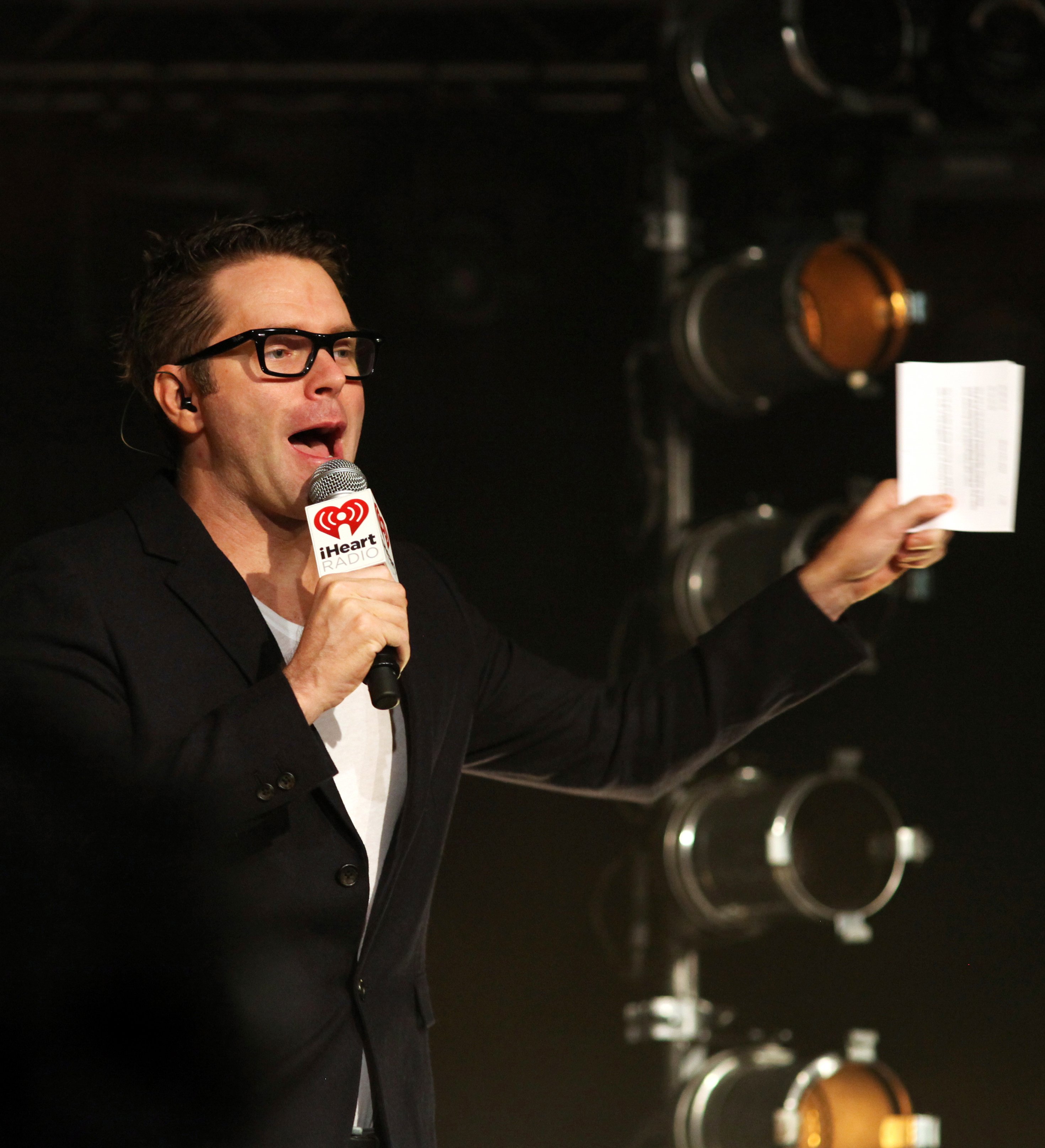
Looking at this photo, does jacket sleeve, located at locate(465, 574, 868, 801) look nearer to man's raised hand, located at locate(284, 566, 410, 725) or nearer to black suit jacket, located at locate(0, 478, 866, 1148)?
black suit jacket, located at locate(0, 478, 866, 1148)

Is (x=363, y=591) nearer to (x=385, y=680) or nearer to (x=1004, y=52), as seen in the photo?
(x=385, y=680)

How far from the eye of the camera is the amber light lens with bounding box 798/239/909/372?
10.1ft

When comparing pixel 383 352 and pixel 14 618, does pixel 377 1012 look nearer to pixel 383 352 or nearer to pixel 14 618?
pixel 14 618

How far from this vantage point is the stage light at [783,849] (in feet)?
10.7

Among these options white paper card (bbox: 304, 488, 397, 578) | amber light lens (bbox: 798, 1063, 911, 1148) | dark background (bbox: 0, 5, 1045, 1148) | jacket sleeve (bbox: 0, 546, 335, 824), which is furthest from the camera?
dark background (bbox: 0, 5, 1045, 1148)

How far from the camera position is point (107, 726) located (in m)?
1.49

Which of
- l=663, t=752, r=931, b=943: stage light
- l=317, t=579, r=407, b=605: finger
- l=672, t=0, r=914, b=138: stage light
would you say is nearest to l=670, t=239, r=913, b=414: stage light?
l=672, t=0, r=914, b=138: stage light

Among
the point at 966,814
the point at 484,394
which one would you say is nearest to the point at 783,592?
the point at 484,394

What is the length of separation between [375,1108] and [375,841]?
1.03ft

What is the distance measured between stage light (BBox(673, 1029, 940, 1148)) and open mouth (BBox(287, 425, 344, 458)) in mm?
2143

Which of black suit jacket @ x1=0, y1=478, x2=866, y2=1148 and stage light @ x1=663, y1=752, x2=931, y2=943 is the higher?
black suit jacket @ x1=0, y1=478, x2=866, y2=1148

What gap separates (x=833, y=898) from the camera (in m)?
3.25

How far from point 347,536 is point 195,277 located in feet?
1.64

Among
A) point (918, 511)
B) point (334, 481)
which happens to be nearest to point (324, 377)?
point (334, 481)
